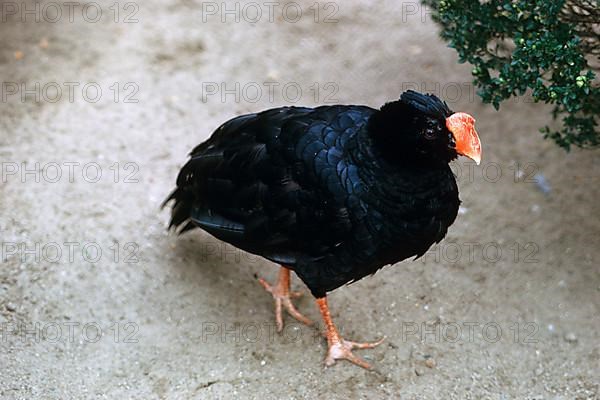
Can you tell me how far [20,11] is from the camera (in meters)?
6.02

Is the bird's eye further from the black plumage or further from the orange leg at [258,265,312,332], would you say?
the orange leg at [258,265,312,332]

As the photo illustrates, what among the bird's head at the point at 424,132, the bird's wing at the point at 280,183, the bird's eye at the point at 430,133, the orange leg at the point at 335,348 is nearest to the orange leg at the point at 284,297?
the orange leg at the point at 335,348

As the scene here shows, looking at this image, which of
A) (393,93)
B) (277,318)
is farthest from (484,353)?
(393,93)

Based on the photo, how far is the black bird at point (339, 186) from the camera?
3.40 meters

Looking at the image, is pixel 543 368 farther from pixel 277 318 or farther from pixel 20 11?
pixel 20 11

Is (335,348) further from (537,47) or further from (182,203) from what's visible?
(537,47)

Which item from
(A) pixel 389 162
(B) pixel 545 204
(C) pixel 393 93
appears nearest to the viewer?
(A) pixel 389 162

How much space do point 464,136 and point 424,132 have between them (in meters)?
0.18

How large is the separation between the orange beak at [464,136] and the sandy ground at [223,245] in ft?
4.05

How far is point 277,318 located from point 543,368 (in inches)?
55.6

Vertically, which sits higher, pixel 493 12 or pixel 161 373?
pixel 493 12

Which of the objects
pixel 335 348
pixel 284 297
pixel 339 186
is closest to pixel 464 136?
pixel 339 186

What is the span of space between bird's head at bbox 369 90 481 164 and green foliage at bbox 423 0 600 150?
24.2 inches

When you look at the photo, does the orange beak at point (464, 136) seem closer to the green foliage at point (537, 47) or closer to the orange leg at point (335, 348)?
the green foliage at point (537, 47)
